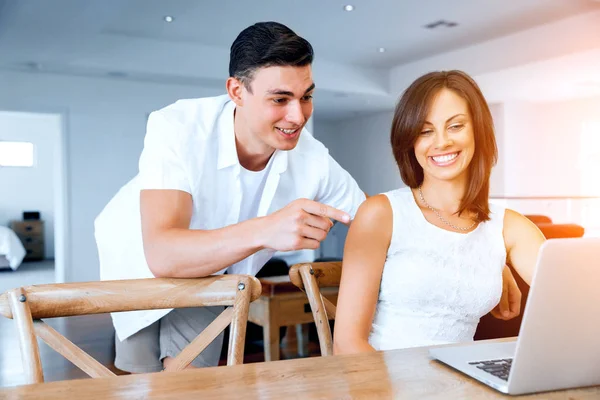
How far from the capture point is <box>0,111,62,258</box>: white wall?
1011cm

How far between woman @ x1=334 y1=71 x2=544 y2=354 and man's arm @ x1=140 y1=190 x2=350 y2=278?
33 cm

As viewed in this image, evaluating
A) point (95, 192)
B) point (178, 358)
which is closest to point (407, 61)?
point (95, 192)

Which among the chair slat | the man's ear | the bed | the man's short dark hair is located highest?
the man's short dark hair

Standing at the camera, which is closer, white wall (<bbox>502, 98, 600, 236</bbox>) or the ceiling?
the ceiling

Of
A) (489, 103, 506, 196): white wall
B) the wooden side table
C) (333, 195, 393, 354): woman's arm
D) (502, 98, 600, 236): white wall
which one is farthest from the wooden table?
(489, 103, 506, 196): white wall

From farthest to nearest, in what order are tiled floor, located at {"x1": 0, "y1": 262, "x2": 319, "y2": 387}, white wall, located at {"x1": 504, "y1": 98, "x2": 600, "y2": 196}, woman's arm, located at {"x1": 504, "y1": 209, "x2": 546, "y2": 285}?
1. white wall, located at {"x1": 504, "y1": 98, "x2": 600, "y2": 196}
2. tiled floor, located at {"x1": 0, "y1": 262, "x2": 319, "y2": 387}
3. woman's arm, located at {"x1": 504, "y1": 209, "x2": 546, "y2": 285}

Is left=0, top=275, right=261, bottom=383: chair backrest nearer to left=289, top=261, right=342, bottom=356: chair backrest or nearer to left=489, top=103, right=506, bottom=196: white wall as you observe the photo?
left=289, top=261, right=342, bottom=356: chair backrest

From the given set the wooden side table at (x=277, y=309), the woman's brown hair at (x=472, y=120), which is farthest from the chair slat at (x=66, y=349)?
the wooden side table at (x=277, y=309)

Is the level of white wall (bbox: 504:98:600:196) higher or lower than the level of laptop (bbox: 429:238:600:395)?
higher

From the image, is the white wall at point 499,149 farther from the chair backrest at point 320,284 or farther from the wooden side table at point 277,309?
the chair backrest at point 320,284

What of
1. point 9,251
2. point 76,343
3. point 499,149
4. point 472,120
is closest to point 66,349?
point 472,120

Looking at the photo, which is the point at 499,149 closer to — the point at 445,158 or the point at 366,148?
the point at 366,148

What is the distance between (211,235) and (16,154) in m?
10.3

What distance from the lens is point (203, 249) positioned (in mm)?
1145
